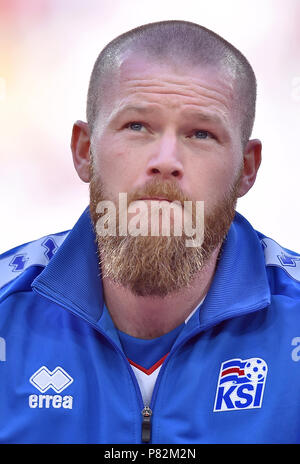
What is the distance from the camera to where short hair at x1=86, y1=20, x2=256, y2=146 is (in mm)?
1668

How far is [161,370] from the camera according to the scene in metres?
1.58

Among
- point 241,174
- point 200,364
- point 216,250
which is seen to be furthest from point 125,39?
point 200,364

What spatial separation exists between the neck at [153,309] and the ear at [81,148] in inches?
13.8

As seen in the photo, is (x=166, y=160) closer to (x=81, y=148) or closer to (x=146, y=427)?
(x=81, y=148)

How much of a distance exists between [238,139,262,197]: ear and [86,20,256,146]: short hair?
45 mm

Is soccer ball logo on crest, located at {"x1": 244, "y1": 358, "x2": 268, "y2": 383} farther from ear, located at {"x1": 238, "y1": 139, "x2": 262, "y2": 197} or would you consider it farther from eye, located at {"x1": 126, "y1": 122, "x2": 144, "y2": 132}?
eye, located at {"x1": 126, "y1": 122, "x2": 144, "y2": 132}

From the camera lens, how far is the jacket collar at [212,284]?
1.64 metres

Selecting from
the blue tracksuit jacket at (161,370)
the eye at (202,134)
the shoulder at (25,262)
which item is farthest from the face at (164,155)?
the shoulder at (25,262)

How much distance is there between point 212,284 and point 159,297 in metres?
0.15

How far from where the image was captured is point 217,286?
67.4 inches

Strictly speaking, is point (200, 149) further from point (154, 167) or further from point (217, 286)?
point (217, 286)

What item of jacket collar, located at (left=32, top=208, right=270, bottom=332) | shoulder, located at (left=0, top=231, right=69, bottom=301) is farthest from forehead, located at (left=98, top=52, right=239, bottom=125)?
shoulder, located at (left=0, top=231, right=69, bottom=301)

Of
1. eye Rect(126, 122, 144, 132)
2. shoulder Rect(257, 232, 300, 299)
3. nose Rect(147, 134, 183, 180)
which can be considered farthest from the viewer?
shoulder Rect(257, 232, 300, 299)

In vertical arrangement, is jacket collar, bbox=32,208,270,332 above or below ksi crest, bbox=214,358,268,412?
above
